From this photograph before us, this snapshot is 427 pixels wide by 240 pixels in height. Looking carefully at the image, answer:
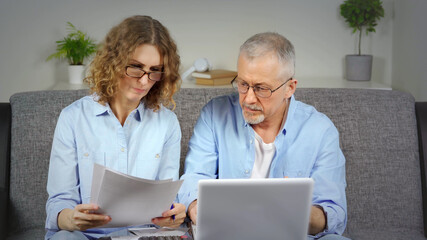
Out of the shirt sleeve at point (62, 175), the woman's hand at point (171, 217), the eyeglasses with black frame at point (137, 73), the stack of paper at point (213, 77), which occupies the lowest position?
the woman's hand at point (171, 217)

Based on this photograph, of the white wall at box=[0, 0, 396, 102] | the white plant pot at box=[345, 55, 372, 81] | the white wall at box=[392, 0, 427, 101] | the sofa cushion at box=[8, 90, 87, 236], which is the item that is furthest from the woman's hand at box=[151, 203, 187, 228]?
the white plant pot at box=[345, 55, 372, 81]

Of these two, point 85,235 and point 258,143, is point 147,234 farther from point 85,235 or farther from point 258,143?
point 258,143

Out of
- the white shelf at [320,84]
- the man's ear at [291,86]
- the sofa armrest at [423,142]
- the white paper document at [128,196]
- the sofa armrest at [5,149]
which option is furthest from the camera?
the white shelf at [320,84]

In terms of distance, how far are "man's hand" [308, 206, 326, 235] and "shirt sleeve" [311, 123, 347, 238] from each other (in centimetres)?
2

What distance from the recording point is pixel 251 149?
2023 millimetres

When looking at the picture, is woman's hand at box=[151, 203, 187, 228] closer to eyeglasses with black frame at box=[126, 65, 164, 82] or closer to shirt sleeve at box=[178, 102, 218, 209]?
shirt sleeve at box=[178, 102, 218, 209]

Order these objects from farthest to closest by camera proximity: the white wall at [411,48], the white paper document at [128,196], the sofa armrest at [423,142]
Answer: the white wall at [411,48], the sofa armrest at [423,142], the white paper document at [128,196]

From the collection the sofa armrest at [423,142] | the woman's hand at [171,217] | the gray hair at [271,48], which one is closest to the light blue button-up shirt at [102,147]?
the woman's hand at [171,217]

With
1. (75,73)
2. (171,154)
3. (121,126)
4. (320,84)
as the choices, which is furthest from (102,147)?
(320,84)

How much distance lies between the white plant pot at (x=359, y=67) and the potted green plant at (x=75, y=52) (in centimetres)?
164

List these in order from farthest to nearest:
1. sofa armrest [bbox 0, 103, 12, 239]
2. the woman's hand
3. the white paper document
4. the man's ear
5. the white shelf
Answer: the white shelf, sofa armrest [bbox 0, 103, 12, 239], the man's ear, the woman's hand, the white paper document

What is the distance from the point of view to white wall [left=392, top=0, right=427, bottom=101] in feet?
10.4

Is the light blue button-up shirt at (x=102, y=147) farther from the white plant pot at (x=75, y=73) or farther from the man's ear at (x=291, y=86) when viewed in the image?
the white plant pot at (x=75, y=73)

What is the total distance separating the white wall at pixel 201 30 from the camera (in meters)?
3.61
